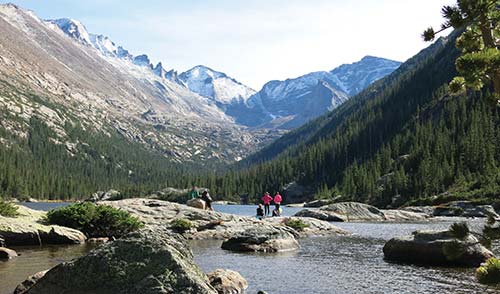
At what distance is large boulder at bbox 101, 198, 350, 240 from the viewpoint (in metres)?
47.6

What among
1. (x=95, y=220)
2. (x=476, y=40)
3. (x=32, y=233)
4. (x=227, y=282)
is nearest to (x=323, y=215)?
(x=95, y=220)

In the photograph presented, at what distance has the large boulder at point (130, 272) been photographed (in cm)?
1620

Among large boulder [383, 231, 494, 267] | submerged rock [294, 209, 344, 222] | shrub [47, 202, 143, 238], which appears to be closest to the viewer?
large boulder [383, 231, 494, 267]

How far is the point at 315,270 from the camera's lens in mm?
28844

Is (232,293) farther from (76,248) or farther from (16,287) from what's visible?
(76,248)

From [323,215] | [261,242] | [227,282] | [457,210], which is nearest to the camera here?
[227,282]

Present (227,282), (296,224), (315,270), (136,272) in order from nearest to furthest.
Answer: (136,272) → (227,282) → (315,270) → (296,224)

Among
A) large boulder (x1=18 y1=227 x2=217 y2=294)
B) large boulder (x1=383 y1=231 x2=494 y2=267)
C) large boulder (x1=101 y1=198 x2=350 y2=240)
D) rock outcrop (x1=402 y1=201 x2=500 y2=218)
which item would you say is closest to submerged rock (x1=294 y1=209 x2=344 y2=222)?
rock outcrop (x1=402 y1=201 x2=500 y2=218)

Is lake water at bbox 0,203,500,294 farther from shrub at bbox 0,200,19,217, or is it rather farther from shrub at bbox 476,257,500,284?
shrub at bbox 476,257,500,284

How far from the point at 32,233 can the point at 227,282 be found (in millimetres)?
20558

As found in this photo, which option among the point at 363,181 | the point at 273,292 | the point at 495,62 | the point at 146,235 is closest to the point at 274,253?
the point at 273,292

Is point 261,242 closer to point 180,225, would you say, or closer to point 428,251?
point 180,225

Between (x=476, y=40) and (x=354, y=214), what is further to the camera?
(x=354, y=214)

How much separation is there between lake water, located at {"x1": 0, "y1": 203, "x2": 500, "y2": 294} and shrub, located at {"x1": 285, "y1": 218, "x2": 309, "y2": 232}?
45.2 feet
